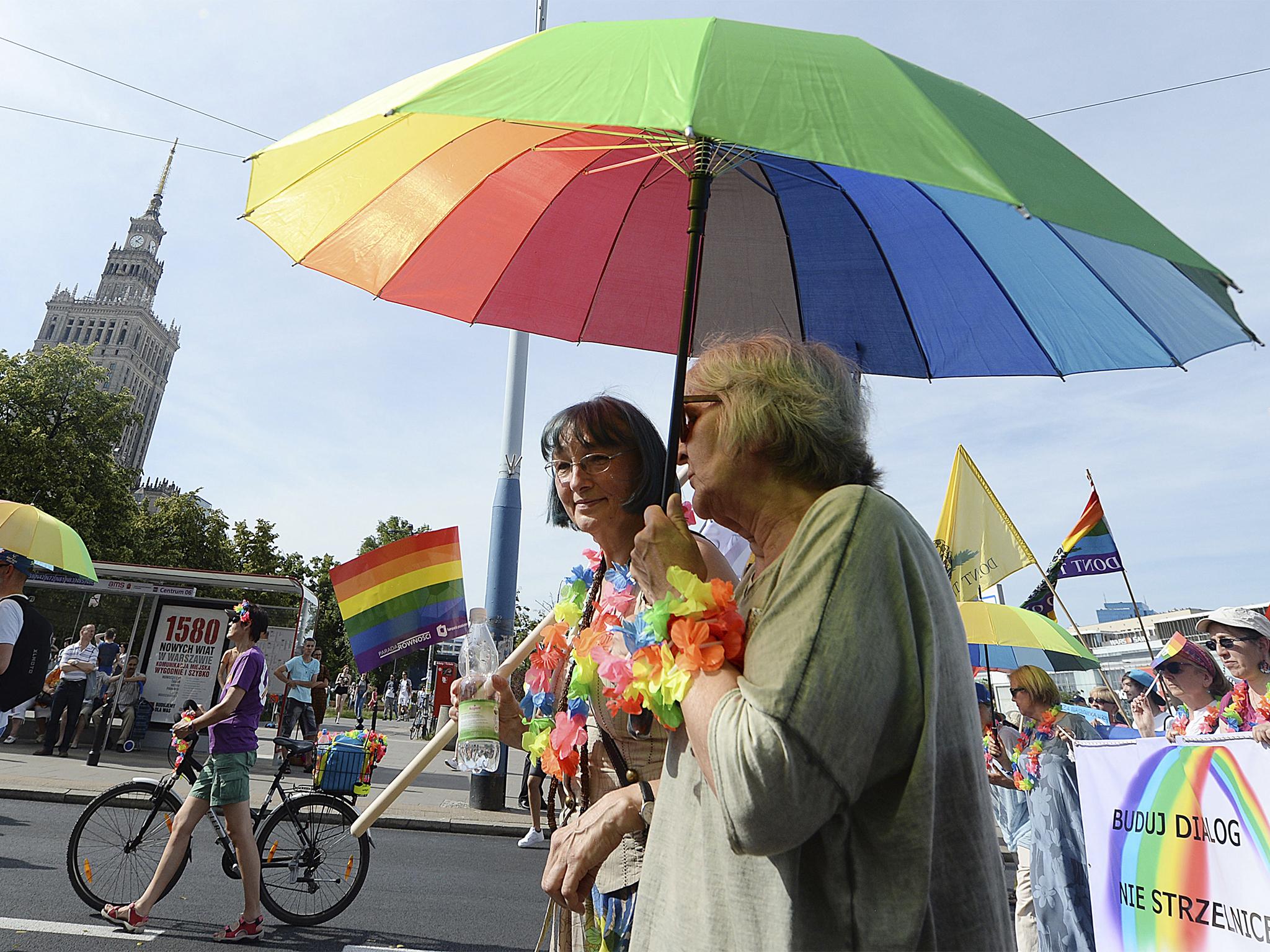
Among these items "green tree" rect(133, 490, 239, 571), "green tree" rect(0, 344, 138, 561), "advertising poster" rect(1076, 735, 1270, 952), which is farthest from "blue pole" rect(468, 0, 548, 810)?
"green tree" rect(133, 490, 239, 571)

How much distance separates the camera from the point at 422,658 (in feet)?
147

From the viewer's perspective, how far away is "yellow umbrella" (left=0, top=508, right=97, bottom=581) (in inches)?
275

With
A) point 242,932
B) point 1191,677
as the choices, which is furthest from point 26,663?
point 1191,677

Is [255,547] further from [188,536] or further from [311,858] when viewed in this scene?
[311,858]

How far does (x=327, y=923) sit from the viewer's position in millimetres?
5844

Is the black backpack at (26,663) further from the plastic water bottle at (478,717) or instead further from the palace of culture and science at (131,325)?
the palace of culture and science at (131,325)

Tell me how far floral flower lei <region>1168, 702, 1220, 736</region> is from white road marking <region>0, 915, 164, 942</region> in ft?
19.6

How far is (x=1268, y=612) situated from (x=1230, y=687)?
2.66ft

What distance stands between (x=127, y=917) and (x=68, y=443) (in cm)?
2789

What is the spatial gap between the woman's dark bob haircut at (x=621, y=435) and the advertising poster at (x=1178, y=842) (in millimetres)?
3208

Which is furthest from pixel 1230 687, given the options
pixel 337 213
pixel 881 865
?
pixel 337 213

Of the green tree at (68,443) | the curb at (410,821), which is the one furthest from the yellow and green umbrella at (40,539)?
the green tree at (68,443)

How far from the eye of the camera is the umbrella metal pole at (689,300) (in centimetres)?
198

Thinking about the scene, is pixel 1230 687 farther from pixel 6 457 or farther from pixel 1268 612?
pixel 6 457
